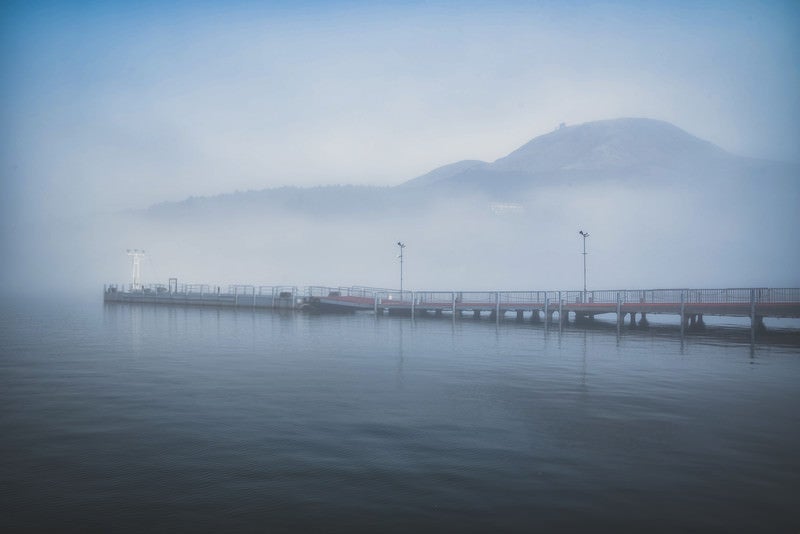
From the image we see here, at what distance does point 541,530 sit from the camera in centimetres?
662

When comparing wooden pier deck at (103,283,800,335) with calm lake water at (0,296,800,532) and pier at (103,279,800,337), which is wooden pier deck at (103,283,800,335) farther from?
calm lake water at (0,296,800,532)

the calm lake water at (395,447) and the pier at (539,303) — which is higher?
the pier at (539,303)

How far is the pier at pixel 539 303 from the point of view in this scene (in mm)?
38625

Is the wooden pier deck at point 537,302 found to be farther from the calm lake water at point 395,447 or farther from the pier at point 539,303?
the calm lake water at point 395,447

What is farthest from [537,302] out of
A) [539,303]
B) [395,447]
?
[395,447]

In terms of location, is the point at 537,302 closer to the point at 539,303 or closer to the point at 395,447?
the point at 539,303

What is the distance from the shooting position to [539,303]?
53875 mm

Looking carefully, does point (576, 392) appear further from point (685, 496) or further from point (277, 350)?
point (277, 350)

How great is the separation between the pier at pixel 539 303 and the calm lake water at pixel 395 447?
20.1m

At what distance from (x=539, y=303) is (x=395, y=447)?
1813 inches

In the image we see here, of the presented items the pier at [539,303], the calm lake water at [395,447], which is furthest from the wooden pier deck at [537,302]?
the calm lake water at [395,447]

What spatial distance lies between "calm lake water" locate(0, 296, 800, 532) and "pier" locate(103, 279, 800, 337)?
20079 millimetres

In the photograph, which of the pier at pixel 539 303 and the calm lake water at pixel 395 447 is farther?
the pier at pixel 539 303

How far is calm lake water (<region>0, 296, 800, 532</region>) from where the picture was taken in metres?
7.01
